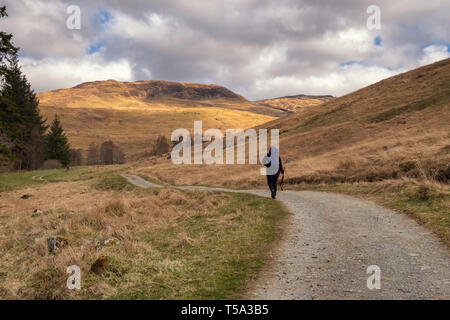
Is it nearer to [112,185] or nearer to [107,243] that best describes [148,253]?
[107,243]

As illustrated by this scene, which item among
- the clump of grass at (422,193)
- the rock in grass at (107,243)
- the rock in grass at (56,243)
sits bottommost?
the rock in grass at (56,243)

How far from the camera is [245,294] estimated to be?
17.6 feet

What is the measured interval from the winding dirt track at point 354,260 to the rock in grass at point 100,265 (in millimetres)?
4010

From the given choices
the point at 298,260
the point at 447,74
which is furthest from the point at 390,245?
the point at 447,74

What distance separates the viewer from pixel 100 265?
7.53 m

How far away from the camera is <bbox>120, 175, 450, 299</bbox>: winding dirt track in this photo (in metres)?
5.22

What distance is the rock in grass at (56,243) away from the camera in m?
10.7

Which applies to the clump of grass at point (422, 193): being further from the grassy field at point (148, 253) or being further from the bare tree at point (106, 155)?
the bare tree at point (106, 155)

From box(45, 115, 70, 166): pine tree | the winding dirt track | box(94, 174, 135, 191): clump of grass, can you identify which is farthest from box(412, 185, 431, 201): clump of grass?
box(45, 115, 70, 166): pine tree

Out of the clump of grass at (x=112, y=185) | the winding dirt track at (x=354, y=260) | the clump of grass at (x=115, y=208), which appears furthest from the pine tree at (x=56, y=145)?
the winding dirt track at (x=354, y=260)

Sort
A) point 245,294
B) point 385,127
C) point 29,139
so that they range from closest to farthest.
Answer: point 245,294
point 385,127
point 29,139

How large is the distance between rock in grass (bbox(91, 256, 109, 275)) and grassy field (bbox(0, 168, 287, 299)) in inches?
1.0

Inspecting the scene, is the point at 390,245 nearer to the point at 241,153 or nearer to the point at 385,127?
the point at 385,127
